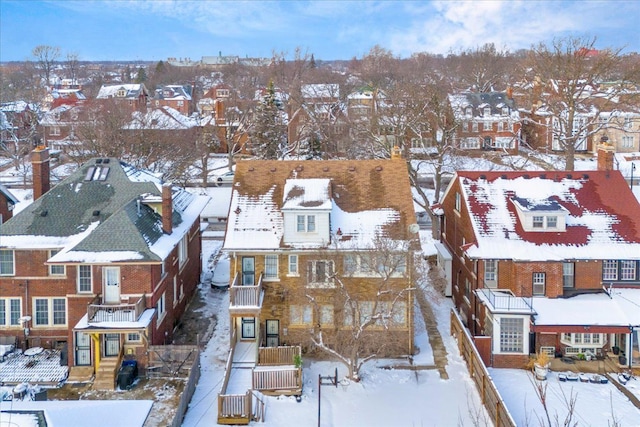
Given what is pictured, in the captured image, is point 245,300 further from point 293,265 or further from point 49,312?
point 49,312

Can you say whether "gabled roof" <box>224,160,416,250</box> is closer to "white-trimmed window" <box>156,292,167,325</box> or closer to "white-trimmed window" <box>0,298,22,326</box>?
"white-trimmed window" <box>156,292,167,325</box>

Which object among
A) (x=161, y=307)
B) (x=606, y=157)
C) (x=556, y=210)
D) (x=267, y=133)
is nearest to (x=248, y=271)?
(x=161, y=307)

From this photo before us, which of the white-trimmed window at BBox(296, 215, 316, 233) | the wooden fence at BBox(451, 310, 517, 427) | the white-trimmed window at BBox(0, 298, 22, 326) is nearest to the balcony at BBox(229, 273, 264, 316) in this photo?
the white-trimmed window at BBox(296, 215, 316, 233)

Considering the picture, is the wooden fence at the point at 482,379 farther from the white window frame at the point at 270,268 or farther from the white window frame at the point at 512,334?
the white window frame at the point at 270,268

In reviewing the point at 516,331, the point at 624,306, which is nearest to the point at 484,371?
the point at 516,331

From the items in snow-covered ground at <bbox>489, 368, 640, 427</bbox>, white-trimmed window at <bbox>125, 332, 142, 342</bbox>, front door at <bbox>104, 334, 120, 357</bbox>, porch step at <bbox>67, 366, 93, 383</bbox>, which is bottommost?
snow-covered ground at <bbox>489, 368, 640, 427</bbox>

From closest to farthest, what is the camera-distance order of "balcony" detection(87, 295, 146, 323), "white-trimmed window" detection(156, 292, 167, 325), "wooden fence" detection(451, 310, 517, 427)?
"wooden fence" detection(451, 310, 517, 427) < "balcony" detection(87, 295, 146, 323) < "white-trimmed window" detection(156, 292, 167, 325)
